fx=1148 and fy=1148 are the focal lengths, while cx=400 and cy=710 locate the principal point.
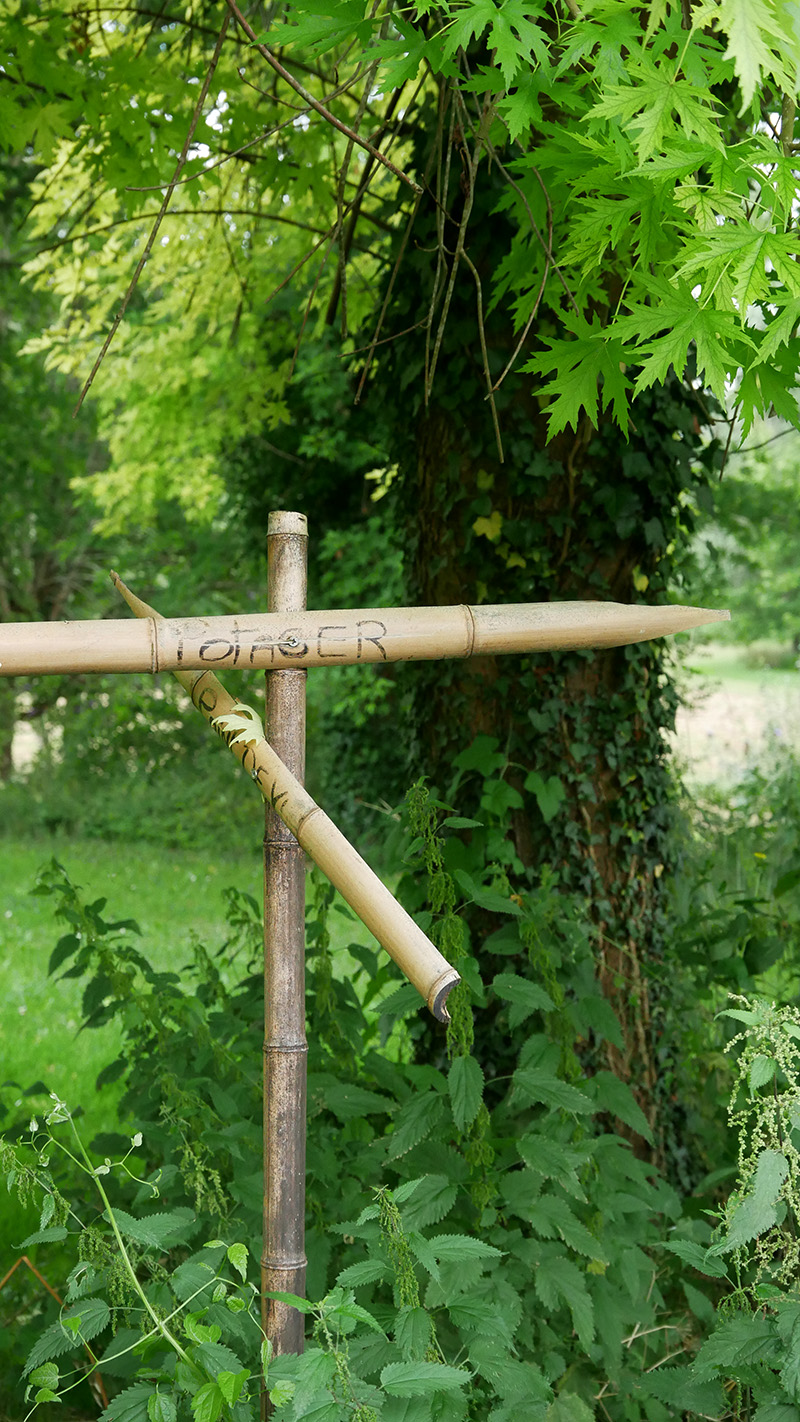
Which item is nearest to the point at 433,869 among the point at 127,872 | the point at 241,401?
the point at 241,401

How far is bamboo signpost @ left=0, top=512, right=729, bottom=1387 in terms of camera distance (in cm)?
152

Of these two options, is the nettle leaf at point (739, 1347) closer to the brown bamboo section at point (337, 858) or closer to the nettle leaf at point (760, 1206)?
the nettle leaf at point (760, 1206)

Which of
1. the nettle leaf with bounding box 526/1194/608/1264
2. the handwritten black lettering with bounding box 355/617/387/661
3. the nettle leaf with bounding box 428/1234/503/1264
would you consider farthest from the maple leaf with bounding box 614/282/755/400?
the nettle leaf with bounding box 526/1194/608/1264

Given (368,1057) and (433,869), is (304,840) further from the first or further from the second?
→ (368,1057)

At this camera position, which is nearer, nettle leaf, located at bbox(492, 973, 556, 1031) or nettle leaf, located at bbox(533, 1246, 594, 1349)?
nettle leaf, located at bbox(533, 1246, 594, 1349)

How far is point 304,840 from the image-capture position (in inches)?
60.3

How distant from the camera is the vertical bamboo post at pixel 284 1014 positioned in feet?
5.19

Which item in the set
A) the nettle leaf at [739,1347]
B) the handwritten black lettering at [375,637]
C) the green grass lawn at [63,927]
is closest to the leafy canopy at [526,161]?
the handwritten black lettering at [375,637]

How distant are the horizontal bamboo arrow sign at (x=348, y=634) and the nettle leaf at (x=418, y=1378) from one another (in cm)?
89

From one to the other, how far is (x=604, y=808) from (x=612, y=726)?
0.71 feet

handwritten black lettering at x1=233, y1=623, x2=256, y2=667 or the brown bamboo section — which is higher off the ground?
handwritten black lettering at x1=233, y1=623, x2=256, y2=667

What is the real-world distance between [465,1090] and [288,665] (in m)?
0.87

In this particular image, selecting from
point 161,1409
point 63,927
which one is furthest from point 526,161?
point 63,927

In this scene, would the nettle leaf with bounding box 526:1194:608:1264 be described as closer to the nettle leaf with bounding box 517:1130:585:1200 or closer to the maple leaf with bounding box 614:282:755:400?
the nettle leaf with bounding box 517:1130:585:1200
